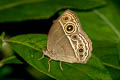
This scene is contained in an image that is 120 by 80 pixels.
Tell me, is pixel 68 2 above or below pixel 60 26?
above

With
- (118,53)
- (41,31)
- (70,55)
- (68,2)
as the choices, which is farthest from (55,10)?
(118,53)

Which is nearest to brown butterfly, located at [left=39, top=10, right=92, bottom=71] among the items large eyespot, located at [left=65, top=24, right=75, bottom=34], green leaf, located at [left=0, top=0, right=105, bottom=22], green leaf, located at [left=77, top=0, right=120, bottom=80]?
large eyespot, located at [left=65, top=24, right=75, bottom=34]

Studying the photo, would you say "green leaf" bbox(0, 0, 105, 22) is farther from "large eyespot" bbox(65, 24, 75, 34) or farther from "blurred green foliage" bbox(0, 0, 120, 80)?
"large eyespot" bbox(65, 24, 75, 34)

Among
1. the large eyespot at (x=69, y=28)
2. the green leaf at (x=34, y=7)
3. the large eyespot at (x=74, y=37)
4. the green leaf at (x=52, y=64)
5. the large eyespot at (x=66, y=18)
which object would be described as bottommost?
the green leaf at (x=52, y=64)

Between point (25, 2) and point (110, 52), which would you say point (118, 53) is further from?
point (25, 2)

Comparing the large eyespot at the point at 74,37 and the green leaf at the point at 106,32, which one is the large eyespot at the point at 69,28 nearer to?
the large eyespot at the point at 74,37

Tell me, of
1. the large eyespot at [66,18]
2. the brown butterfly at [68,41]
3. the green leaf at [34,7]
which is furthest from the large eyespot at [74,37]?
the green leaf at [34,7]
